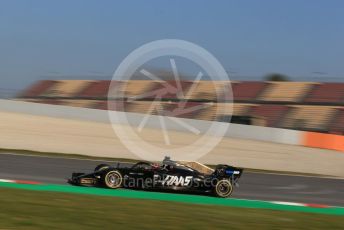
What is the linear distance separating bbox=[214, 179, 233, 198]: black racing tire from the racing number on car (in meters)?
0.64

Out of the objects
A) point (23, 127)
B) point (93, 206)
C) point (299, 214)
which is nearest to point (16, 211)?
point (93, 206)

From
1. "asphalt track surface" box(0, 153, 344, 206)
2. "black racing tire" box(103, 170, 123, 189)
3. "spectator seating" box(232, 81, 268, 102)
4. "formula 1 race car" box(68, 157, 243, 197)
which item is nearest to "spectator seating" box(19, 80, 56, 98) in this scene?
"spectator seating" box(232, 81, 268, 102)

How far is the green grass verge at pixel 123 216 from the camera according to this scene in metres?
6.01

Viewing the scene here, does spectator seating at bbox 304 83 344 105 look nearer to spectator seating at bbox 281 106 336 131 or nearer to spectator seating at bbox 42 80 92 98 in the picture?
spectator seating at bbox 281 106 336 131

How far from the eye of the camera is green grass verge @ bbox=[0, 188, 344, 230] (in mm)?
6008

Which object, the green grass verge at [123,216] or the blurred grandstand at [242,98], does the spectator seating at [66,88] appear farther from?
the green grass verge at [123,216]

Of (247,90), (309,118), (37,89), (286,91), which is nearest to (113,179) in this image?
(309,118)

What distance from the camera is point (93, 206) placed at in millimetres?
7449

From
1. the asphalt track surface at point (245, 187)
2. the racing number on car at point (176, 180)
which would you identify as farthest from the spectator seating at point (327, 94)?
the racing number on car at point (176, 180)

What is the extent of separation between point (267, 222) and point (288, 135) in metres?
21.5

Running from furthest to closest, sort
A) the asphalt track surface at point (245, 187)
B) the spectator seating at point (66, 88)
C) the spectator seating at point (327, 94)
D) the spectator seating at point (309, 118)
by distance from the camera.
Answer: the spectator seating at point (66, 88)
the spectator seating at point (327, 94)
the spectator seating at point (309, 118)
the asphalt track surface at point (245, 187)

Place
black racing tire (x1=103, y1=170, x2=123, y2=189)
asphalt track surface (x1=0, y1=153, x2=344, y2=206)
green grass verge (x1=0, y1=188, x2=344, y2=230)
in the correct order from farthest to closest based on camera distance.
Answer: asphalt track surface (x1=0, y1=153, x2=344, y2=206), black racing tire (x1=103, y1=170, x2=123, y2=189), green grass verge (x1=0, y1=188, x2=344, y2=230)

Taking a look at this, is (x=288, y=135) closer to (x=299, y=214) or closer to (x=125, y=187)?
(x=125, y=187)

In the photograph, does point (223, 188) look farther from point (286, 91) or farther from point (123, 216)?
point (286, 91)
